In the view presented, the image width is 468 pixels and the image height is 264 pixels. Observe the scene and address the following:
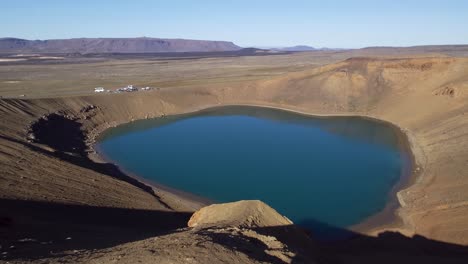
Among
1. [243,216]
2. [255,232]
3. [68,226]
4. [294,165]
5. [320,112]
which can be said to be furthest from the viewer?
[320,112]

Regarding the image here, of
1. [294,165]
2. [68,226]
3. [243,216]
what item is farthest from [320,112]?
[68,226]

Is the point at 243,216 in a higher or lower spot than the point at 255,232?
lower

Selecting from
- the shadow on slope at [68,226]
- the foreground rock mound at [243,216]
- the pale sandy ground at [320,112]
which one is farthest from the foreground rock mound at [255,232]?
the shadow on slope at [68,226]

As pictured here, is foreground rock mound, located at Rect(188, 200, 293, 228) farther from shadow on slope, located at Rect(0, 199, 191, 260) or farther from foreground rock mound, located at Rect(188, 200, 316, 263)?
shadow on slope, located at Rect(0, 199, 191, 260)

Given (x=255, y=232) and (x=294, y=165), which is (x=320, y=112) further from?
(x=255, y=232)

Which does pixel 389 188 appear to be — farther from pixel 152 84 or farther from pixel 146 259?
pixel 152 84

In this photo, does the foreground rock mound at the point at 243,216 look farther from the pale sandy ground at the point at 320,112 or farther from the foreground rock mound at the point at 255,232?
the pale sandy ground at the point at 320,112
